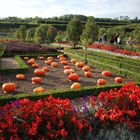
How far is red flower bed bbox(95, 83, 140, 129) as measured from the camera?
18.2 feet

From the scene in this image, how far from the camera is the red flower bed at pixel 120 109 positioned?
5551 millimetres

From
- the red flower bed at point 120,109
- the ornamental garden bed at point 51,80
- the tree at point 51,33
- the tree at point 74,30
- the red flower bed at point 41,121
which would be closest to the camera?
the red flower bed at point 41,121

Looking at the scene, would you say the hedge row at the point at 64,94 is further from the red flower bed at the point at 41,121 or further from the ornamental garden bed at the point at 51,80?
the red flower bed at the point at 41,121

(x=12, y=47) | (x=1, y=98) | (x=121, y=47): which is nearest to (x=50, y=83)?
(x=1, y=98)

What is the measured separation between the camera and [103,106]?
19.2 ft

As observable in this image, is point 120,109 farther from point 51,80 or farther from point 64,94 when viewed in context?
point 51,80

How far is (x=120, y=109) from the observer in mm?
5844

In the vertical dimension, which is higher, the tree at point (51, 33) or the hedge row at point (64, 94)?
the tree at point (51, 33)

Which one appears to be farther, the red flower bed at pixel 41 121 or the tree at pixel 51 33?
the tree at pixel 51 33

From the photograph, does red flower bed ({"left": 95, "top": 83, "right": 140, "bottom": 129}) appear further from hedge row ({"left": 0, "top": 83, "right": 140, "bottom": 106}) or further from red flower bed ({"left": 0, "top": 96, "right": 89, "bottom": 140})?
hedge row ({"left": 0, "top": 83, "right": 140, "bottom": 106})

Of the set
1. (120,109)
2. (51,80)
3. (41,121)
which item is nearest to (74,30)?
(51,80)

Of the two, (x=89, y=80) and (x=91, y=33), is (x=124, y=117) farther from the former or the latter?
(x=91, y=33)

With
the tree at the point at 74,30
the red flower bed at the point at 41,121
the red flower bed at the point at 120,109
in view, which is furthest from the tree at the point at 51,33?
the red flower bed at the point at 41,121

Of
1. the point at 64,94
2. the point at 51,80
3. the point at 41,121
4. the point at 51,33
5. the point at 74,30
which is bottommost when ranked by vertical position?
the point at 51,80
